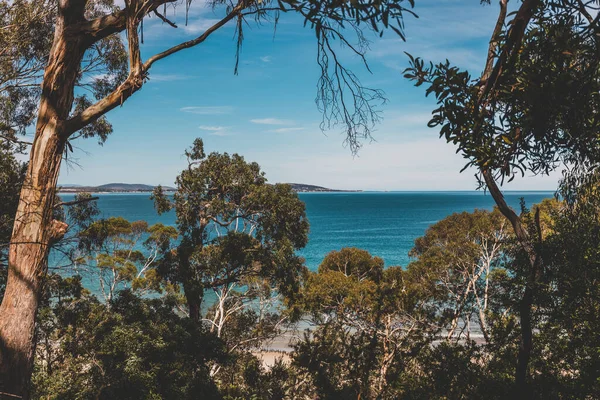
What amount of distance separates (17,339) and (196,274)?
8278 mm

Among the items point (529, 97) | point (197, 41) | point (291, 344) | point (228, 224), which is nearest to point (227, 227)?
point (228, 224)

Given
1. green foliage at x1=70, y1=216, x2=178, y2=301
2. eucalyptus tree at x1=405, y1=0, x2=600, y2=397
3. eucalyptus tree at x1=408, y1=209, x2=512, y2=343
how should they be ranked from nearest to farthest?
eucalyptus tree at x1=405, y1=0, x2=600, y2=397
eucalyptus tree at x1=408, y1=209, x2=512, y2=343
green foliage at x1=70, y1=216, x2=178, y2=301

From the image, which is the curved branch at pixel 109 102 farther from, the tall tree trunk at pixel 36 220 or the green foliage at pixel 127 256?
the green foliage at pixel 127 256

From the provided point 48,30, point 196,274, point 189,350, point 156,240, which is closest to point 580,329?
point 189,350

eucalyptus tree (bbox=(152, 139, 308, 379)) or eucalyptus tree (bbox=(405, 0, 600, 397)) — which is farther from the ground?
eucalyptus tree (bbox=(405, 0, 600, 397))

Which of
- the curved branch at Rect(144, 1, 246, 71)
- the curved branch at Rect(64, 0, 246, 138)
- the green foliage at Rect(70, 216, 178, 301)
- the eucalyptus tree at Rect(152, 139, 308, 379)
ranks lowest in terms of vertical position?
the green foliage at Rect(70, 216, 178, 301)

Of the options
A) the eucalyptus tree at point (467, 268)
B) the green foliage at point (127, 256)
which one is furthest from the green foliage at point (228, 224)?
the eucalyptus tree at point (467, 268)

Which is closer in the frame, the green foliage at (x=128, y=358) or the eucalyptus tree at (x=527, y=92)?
the eucalyptus tree at (x=527, y=92)

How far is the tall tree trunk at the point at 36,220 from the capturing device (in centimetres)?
287

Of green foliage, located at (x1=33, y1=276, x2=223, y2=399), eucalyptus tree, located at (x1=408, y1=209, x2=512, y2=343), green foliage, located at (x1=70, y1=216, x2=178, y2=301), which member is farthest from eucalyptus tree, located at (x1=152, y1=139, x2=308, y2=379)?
eucalyptus tree, located at (x1=408, y1=209, x2=512, y2=343)

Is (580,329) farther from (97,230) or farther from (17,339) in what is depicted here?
(97,230)

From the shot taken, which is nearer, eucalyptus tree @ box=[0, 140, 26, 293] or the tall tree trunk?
the tall tree trunk

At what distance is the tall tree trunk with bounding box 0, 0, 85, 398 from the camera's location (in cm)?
287

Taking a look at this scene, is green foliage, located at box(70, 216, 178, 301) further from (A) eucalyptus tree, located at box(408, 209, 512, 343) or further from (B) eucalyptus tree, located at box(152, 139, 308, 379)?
(A) eucalyptus tree, located at box(408, 209, 512, 343)
